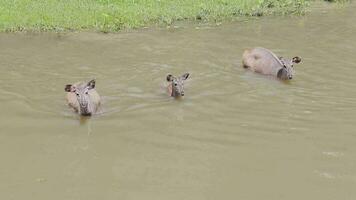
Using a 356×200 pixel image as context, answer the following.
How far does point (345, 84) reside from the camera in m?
13.3

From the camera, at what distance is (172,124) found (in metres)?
10.7

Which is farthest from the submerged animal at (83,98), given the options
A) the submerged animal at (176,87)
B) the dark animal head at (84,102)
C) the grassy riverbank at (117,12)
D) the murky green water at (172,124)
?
the grassy riverbank at (117,12)

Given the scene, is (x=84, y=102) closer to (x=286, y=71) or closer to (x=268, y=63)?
(x=286, y=71)

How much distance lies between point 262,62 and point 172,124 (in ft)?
15.1

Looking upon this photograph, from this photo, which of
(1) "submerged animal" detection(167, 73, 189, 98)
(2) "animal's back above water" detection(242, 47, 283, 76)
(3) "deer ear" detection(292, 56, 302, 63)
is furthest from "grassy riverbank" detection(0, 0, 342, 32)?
(1) "submerged animal" detection(167, 73, 189, 98)

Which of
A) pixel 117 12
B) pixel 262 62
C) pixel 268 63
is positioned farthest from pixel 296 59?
pixel 117 12

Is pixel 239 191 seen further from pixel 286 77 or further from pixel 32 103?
pixel 286 77

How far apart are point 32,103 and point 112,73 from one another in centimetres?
266

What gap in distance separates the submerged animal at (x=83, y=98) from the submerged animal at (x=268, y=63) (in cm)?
453

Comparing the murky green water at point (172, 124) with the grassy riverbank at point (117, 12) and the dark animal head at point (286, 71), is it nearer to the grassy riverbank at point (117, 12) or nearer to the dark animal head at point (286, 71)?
the dark animal head at point (286, 71)

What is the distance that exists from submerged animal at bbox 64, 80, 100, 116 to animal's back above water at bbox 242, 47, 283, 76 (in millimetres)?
4525

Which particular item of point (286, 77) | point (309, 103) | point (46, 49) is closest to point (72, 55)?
point (46, 49)

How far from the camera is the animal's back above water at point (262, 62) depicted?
14.2 meters

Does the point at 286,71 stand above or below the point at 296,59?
below
